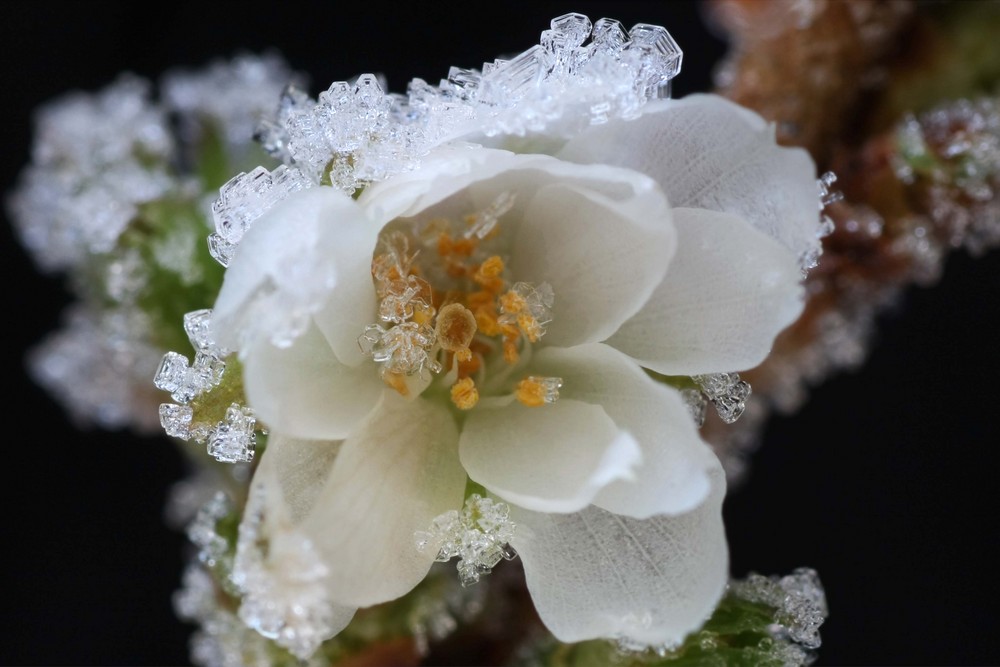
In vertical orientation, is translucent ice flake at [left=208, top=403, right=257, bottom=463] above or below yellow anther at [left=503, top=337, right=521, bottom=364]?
above

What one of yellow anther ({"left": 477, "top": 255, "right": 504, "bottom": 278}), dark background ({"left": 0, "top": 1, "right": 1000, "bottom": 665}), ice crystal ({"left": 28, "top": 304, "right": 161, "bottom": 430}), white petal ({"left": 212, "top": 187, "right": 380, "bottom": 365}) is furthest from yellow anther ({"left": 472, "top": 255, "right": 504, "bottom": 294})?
dark background ({"left": 0, "top": 1, "right": 1000, "bottom": 665})

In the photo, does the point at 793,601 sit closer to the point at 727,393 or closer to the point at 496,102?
the point at 727,393

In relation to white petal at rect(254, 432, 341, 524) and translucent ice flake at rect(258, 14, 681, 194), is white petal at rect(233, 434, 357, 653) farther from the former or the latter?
translucent ice flake at rect(258, 14, 681, 194)

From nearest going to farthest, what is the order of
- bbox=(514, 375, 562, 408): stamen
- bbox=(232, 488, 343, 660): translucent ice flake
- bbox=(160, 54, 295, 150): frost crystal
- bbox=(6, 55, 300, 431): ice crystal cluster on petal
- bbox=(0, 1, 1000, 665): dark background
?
1. bbox=(232, 488, 343, 660): translucent ice flake
2. bbox=(514, 375, 562, 408): stamen
3. bbox=(6, 55, 300, 431): ice crystal cluster on petal
4. bbox=(160, 54, 295, 150): frost crystal
5. bbox=(0, 1, 1000, 665): dark background

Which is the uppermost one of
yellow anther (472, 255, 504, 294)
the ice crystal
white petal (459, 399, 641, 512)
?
yellow anther (472, 255, 504, 294)

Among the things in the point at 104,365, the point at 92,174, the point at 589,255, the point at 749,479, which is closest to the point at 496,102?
the point at 589,255

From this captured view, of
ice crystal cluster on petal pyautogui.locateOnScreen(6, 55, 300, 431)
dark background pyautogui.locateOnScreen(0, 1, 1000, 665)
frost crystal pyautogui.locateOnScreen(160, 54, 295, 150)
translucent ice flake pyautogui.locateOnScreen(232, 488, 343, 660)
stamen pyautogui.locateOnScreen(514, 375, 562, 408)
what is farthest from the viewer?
dark background pyautogui.locateOnScreen(0, 1, 1000, 665)

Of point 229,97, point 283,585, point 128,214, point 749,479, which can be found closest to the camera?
point 283,585
